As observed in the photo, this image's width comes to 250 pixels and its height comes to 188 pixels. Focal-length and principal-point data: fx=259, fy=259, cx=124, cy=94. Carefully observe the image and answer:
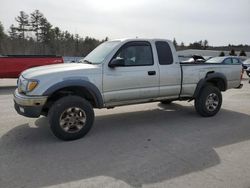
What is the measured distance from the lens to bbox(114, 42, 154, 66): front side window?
560cm

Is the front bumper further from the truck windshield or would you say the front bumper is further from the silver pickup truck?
the truck windshield

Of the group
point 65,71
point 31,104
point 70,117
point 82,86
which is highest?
point 65,71

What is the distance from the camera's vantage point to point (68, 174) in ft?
11.8

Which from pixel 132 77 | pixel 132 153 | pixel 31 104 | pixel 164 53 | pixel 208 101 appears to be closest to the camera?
pixel 132 153

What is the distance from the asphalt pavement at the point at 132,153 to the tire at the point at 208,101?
21 centimetres

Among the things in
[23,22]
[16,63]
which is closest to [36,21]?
[23,22]

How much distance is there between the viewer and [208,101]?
22.7 ft

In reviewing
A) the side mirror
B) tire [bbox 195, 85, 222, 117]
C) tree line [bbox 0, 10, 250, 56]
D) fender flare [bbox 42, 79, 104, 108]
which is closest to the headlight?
fender flare [bbox 42, 79, 104, 108]

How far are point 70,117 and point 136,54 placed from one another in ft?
6.65

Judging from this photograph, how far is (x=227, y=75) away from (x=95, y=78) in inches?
160

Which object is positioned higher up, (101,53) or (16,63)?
(101,53)

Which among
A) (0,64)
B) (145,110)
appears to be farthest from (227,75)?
(0,64)

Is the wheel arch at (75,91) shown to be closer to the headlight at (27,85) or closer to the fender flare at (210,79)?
the headlight at (27,85)

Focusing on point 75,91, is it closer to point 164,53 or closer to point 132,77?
point 132,77
